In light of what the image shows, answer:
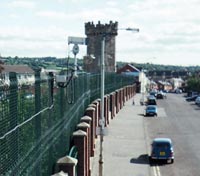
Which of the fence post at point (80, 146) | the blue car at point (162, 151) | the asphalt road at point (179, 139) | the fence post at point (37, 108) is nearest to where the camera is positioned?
the fence post at point (37, 108)

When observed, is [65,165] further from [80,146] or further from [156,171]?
[156,171]

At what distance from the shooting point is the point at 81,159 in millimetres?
19875

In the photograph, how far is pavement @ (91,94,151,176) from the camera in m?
26.2

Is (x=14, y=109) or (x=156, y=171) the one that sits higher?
(x=14, y=109)

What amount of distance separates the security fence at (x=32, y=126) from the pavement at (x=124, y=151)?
8587 mm

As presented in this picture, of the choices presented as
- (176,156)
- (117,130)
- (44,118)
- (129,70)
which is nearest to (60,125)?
(44,118)

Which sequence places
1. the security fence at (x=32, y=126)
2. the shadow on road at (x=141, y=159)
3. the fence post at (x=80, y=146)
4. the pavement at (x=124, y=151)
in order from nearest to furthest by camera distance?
the security fence at (x=32, y=126) → the fence post at (x=80, y=146) → the pavement at (x=124, y=151) → the shadow on road at (x=141, y=159)

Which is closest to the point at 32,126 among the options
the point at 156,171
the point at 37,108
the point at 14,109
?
the point at 37,108

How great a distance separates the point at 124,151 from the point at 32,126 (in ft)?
71.6

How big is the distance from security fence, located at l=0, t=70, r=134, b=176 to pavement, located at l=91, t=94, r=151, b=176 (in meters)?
8.59

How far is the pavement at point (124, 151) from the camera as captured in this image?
26.2 m

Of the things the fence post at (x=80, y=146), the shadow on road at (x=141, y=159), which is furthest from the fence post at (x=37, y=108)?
the shadow on road at (x=141, y=159)

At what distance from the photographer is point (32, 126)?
36.0 feet

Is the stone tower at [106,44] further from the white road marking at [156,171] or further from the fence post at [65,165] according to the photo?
the fence post at [65,165]
